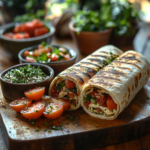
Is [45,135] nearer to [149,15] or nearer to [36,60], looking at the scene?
[36,60]

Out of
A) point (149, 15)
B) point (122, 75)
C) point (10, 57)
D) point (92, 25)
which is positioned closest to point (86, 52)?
point (92, 25)

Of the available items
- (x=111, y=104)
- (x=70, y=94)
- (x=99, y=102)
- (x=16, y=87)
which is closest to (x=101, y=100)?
(x=99, y=102)

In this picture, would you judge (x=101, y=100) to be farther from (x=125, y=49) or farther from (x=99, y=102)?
(x=125, y=49)

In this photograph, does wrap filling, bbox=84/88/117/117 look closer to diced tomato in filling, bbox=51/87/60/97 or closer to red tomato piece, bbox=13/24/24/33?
diced tomato in filling, bbox=51/87/60/97

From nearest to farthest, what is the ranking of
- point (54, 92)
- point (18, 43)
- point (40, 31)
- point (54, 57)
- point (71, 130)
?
point (71, 130) < point (54, 92) < point (54, 57) < point (18, 43) < point (40, 31)

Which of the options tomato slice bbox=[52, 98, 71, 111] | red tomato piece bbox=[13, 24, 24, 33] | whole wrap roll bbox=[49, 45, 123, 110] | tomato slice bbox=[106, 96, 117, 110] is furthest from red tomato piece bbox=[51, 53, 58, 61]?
red tomato piece bbox=[13, 24, 24, 33]

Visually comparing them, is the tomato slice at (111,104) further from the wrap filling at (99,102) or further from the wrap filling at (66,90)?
the wrap filling at (66,90)
